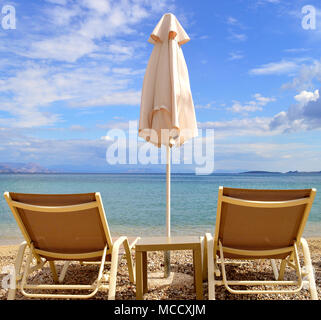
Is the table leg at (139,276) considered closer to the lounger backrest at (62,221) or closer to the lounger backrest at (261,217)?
the lounger backrest at (62,221)

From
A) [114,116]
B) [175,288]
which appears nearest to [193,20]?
[114,116]

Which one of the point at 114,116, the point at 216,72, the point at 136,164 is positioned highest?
the point at 216,72

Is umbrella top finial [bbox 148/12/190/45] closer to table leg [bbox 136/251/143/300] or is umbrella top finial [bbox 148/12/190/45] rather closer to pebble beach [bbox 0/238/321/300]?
table leg [bbox 136/251/143/300]

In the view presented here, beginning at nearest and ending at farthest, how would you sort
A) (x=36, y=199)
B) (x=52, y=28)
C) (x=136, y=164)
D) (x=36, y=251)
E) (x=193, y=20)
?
(x=36, y=199) → (x=36, y=251) → (x=193, y=20) → (x=52, y=28) → (x=136, y=164)

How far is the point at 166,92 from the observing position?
3357 millimetres

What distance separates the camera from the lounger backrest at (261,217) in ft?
8.40

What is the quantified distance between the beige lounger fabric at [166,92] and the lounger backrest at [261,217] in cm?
103

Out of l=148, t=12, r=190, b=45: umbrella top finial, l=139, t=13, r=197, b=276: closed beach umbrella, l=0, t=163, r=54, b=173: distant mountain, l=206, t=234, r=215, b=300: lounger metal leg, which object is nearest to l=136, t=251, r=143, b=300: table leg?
l=206, t=234, r=215, b=300: lounger metal leg

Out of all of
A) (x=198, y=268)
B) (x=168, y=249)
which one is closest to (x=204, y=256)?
(x=198, y=268)

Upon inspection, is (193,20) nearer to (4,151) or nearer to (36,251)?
(4,151)

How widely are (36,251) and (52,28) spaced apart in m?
37.1

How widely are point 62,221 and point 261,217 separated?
1483 mm

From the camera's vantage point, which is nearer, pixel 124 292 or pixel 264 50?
pixel 124 292
